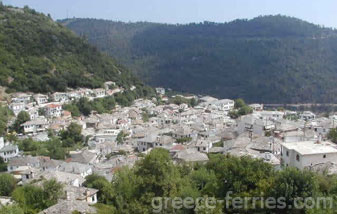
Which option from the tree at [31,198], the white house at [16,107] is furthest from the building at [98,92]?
the tree at [31,198]

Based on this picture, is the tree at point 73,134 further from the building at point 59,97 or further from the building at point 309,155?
the building at point 309,155

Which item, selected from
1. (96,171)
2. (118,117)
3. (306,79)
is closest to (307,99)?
(306,79)

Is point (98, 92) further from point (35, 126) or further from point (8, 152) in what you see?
point (8, 152)

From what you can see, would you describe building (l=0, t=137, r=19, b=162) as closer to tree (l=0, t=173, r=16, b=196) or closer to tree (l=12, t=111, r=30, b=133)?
tree (l=0, t=173, r=16, b=196)

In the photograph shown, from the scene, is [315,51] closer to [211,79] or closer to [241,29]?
[211,79]

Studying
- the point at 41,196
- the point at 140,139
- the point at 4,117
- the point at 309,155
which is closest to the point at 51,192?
the point at 41,196

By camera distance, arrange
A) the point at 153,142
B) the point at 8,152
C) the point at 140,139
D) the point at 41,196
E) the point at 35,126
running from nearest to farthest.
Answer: the point at 41,196
the point at 8,152
the point at 153,142
the point at 140,139
the point at 35,126
